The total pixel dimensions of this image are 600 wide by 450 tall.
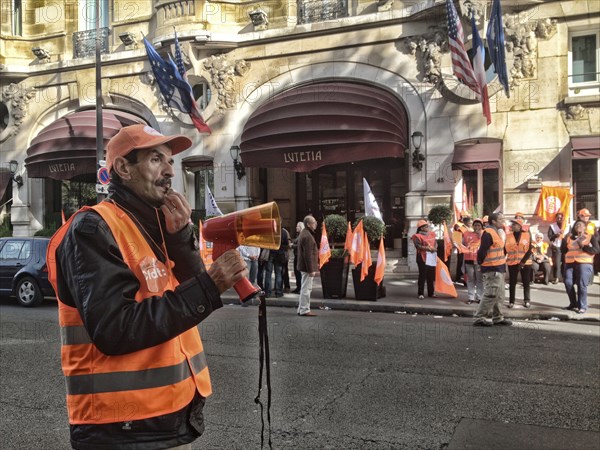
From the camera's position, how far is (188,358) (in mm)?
1986

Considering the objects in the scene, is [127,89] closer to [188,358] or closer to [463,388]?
[463,388]

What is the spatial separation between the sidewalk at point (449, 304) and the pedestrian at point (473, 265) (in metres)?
0.27

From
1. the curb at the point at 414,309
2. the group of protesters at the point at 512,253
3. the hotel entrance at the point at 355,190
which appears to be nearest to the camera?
the group of protesters at the point at 512,253

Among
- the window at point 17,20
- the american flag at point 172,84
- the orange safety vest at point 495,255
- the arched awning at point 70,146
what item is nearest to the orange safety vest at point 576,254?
A: the orange safety vest at point 495,255

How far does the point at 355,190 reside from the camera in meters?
18.1

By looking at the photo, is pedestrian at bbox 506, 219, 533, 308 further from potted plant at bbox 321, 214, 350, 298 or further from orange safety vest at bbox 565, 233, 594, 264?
potted plant at bbox 321, 214, 350, 298

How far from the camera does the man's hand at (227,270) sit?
1.83m

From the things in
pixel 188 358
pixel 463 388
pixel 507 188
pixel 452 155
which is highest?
pixel 452 155

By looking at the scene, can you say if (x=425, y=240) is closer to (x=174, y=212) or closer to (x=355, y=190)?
(x=355, y=190)

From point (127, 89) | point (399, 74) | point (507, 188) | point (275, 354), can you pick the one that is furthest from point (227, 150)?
point (275, 354)

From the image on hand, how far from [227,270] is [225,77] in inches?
651

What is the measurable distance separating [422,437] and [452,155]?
11.7 metres

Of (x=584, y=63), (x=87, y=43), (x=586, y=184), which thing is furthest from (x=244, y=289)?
(x=87, y=43)

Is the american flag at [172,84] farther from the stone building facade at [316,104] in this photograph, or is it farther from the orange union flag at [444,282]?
the orange union flag at [444,282]
